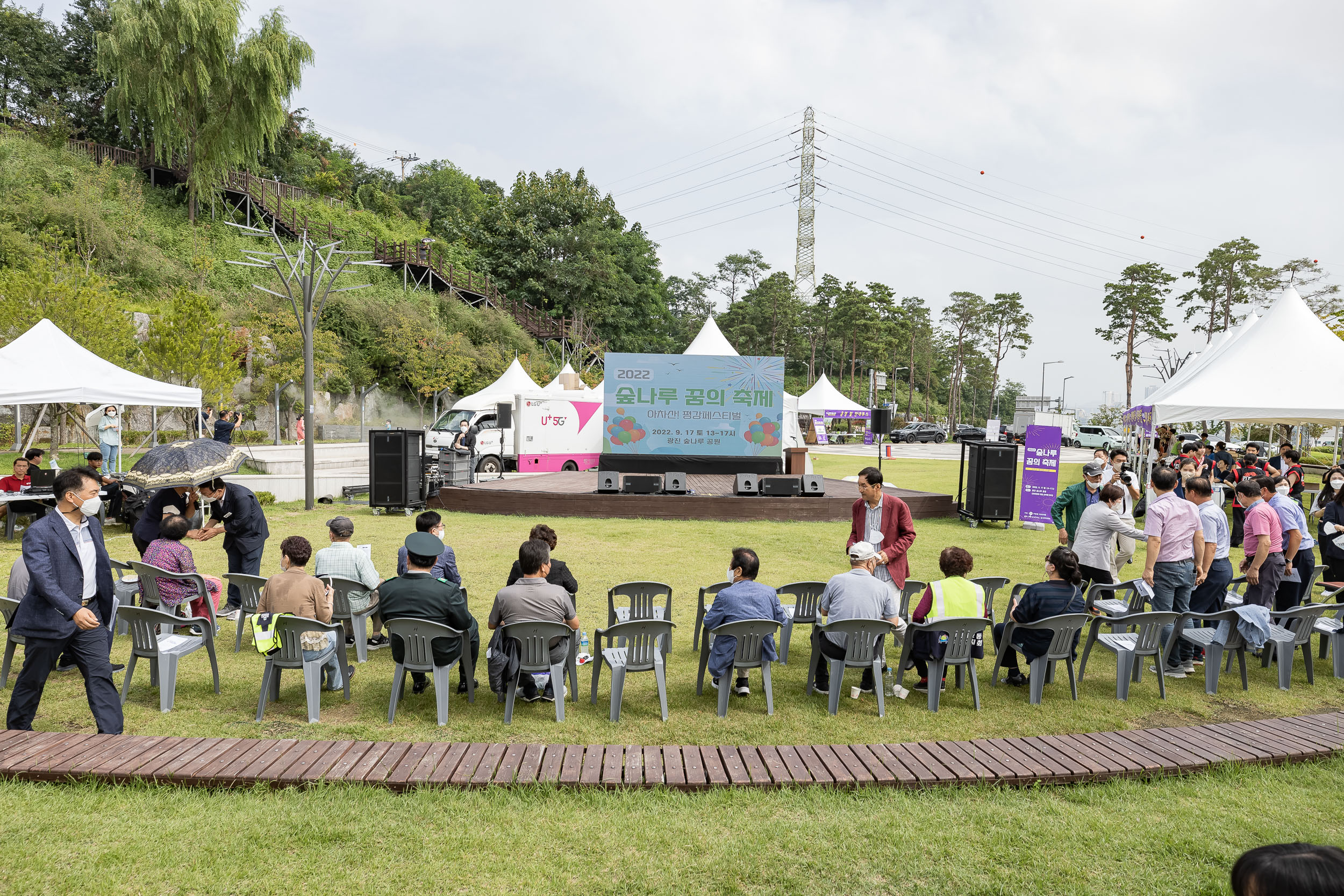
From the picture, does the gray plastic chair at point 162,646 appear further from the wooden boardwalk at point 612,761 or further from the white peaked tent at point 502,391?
the white peaked tent at point 502,391

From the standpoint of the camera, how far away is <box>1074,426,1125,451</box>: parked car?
1839 inches

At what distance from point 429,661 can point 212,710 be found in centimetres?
159

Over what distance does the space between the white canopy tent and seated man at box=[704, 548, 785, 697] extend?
11.3 metres

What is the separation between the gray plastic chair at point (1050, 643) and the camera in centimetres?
526

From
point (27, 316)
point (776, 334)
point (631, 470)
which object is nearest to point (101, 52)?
point (27, 316)

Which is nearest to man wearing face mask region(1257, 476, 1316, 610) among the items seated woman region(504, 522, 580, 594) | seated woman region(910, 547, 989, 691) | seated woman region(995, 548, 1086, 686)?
seated woman region(995, 548, 1086, 686)

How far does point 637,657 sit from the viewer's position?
5.09 m

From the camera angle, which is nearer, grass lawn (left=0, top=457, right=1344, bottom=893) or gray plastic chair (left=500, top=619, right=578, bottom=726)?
grass lawn (left=0, top=457, right=1344, bottom=893)

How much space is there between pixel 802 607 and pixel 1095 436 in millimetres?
48872

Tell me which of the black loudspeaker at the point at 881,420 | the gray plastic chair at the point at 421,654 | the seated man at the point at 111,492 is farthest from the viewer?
the black loudspeaker at the point at 881,420

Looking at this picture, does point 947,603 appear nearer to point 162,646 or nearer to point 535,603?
point 535,603

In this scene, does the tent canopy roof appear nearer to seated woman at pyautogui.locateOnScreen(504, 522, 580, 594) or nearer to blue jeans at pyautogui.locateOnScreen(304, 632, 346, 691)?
blue jeans at pyautogui.locateOnScreen(304, 632, 346, 691)

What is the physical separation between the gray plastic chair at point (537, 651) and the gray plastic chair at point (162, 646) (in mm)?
2059

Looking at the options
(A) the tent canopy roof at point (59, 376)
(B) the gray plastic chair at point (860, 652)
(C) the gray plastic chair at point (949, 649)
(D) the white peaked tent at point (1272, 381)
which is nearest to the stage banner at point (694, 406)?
(D) the white peaked tent at point (1272, 381)
